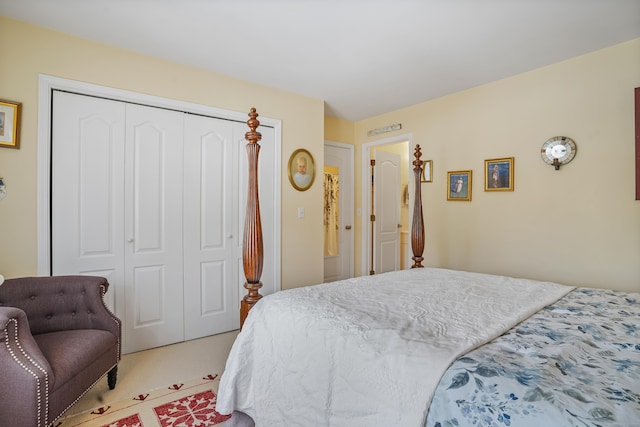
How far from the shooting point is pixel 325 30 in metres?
2.20

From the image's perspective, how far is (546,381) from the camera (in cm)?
82

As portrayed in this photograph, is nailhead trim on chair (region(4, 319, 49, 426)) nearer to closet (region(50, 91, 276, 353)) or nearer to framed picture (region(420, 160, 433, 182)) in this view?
closet (region(50, 91, 276, 353))

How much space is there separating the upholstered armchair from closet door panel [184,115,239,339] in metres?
0.90

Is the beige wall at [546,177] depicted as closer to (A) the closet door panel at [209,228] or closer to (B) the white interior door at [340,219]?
(B) the white interior door at [340,219]

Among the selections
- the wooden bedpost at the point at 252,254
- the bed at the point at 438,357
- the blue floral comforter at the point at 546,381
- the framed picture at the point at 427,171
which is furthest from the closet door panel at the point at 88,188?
the framed picture at the point at 427,171

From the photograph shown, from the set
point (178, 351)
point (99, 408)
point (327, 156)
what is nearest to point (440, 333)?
point (99, 408)

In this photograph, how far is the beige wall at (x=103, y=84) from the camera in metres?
2.14

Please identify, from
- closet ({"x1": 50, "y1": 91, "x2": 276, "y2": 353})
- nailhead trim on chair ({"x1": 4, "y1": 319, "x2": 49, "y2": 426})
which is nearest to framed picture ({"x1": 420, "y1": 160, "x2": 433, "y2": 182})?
closet ({"x1": 50, "y1": 91, "x2": 276, "y2": 353})

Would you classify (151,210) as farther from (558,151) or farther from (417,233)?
(558,151)

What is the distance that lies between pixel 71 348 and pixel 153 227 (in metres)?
1.21

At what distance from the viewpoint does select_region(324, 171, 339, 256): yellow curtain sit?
14.3ft

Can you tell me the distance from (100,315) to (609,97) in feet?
13.0

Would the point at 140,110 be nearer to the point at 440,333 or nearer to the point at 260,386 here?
the point at 260,386

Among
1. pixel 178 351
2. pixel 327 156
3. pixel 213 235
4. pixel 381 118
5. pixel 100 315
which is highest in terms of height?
pixel 381 118
